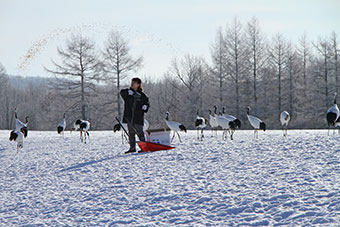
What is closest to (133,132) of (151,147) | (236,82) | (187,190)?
(151,147)

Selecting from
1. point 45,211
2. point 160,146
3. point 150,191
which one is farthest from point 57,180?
point 160,146

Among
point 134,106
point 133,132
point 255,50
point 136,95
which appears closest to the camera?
point 136,95

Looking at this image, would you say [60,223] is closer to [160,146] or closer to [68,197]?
[68,197]

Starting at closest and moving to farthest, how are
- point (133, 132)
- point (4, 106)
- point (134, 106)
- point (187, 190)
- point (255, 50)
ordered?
point (187, 190)
point (134, 106)
point (133, 132)
point (255, 50)
point (4, 106)

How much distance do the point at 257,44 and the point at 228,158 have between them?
31.8 metres

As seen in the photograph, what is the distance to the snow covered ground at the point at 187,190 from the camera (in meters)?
4.29

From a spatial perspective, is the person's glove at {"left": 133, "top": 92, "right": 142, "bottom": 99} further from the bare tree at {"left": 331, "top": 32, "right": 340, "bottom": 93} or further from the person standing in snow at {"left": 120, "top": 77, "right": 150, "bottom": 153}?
the bare tree at {"left": 331, "top": 32, "right": 340, "bottom": 93}

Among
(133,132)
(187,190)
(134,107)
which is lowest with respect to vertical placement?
(187,190)

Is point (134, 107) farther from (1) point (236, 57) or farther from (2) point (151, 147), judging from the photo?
(1) point (236, 57)

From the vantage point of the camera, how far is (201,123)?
45.6ft

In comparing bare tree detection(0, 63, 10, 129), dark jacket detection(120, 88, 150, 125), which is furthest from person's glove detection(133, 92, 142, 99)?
bare tree detection(0, 63, 10, 129)

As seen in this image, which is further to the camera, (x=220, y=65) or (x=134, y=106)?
(x=220, y=65)

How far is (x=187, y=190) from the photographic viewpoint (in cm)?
545

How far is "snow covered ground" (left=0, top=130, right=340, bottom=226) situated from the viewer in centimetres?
429
